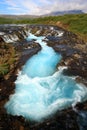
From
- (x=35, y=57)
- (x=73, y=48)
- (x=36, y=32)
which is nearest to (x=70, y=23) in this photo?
(x=36, y=32)

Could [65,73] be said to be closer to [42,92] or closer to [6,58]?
[42,92]

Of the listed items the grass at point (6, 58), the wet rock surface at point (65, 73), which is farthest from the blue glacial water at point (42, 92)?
the grass at point (6, 58)

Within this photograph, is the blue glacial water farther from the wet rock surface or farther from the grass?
the grass

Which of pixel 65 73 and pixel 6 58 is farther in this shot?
pixel 6 58

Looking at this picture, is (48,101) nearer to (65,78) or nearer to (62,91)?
(62,91)

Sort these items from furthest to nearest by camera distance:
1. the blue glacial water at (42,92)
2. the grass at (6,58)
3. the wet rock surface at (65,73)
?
1. the grass at (6,58)
2. the blue glacial water at (42,92)
3. the wet rock surface at (65,73)

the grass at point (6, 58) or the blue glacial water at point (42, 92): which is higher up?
the grass at point (6, 58)

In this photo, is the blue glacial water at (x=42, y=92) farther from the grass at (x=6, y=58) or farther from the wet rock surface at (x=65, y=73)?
the grass at (x=6, y=58)

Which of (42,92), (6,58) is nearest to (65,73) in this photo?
(42,92)
